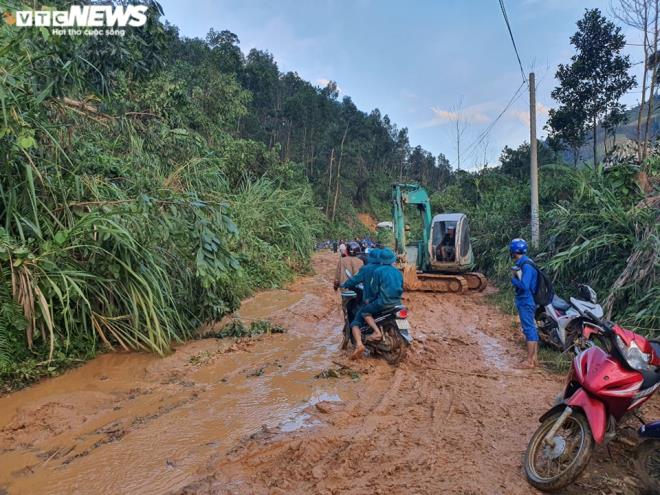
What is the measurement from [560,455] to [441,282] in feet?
34.0

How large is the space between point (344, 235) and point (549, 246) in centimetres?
2825

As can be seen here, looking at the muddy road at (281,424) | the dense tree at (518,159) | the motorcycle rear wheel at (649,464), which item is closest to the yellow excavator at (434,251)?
the muddy road at (281,424)

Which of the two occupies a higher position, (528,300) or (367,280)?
(367,280)

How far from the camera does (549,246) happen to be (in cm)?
1046

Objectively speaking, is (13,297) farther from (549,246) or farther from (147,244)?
(549,246)

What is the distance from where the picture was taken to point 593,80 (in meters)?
17.0

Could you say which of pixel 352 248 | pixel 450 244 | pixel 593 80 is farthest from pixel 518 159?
pixel 352 248

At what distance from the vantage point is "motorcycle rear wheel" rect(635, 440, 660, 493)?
292 centimetres

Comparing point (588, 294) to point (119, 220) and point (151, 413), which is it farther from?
point (119, 220)

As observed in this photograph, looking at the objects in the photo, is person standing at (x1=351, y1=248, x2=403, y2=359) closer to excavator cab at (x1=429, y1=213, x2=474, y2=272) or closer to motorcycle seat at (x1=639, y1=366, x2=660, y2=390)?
motorcycle seat at (x1=639, y1=366, x2=660, y2=390)

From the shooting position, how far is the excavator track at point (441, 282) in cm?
1291

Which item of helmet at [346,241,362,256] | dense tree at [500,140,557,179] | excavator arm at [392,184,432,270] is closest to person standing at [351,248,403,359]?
helmet at [346,241,362,256]

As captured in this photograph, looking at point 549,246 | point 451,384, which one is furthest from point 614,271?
point 451,384

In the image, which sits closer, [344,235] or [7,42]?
[7,42]
